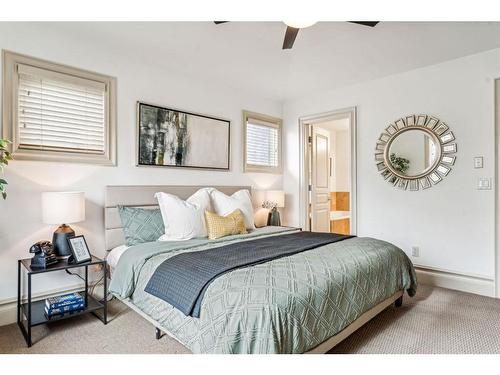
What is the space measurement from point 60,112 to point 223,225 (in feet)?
5.85

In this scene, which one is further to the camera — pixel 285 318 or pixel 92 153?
pixel 92 153

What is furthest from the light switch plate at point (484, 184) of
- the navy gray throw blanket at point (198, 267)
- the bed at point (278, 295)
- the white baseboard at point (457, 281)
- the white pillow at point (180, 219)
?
the white pillow at point (180, 219)

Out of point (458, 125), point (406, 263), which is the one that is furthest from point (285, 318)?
point (458, 125)

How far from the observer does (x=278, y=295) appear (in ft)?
5.14

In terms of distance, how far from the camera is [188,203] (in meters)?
3.03

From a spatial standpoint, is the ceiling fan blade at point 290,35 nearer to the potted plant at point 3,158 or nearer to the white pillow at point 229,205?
the white pillow at point 229,205

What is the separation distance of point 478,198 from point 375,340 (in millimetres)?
2010

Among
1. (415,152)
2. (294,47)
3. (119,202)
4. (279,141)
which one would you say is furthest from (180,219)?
(415,152)

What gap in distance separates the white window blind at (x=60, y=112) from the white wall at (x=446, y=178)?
3.08m

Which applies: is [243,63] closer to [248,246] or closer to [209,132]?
[209,132]

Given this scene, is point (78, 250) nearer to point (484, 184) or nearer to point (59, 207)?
point (59, 207)

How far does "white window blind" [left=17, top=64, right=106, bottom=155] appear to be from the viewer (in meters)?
2.56

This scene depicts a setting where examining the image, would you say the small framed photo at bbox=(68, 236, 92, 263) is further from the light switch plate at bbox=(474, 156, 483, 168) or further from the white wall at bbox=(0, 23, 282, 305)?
the light switch plate at bbox=(474, 156, 483, 168)
